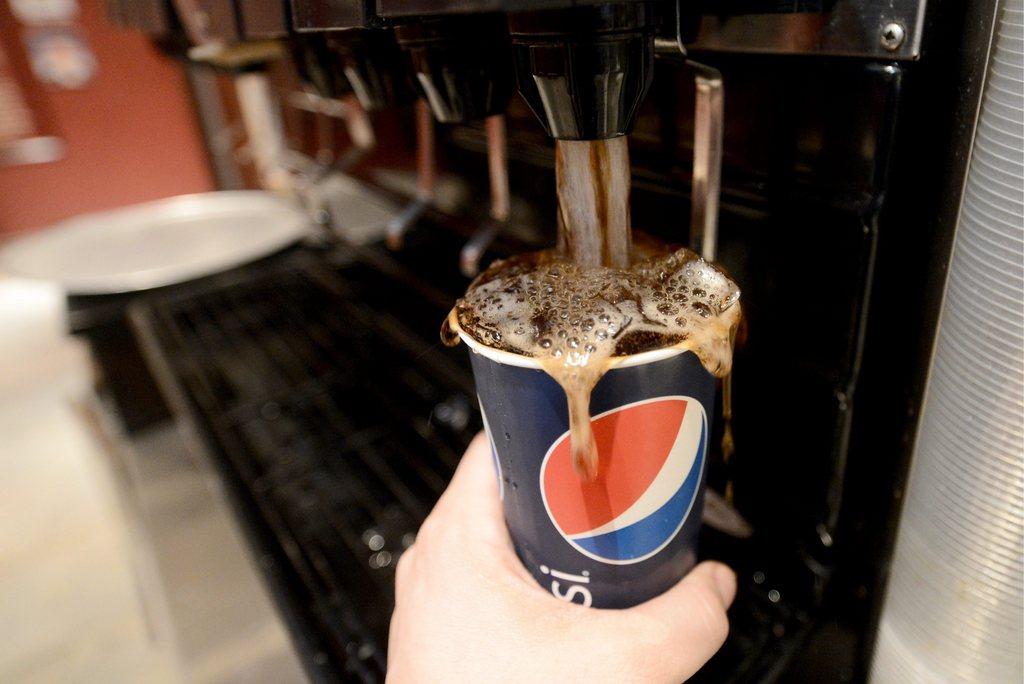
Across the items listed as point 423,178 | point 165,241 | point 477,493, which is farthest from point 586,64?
point 165,241

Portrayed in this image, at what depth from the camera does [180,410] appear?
857mm

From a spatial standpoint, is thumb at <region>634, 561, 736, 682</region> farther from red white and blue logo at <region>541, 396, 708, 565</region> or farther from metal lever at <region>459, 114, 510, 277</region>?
metal lever at <region>459, 114, 510, 277</region>

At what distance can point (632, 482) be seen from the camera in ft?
1.21

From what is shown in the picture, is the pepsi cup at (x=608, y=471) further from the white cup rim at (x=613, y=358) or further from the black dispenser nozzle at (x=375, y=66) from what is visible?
the black dispenser nozzle at (x=375, y=66)

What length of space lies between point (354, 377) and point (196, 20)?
457 millimetres

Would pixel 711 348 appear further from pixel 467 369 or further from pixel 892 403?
pixel 467 369

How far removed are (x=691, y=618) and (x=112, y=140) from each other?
340cm

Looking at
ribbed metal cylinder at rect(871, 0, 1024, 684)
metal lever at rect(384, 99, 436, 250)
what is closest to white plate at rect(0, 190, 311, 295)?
metal lever at rect(384, 99, 436, 250)

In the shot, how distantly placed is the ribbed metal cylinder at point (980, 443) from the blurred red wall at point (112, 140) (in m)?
→ 3.17

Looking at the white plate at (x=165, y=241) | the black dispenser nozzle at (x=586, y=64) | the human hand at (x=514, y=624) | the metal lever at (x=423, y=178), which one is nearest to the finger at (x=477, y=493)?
the human hand at (x=514, y=624)

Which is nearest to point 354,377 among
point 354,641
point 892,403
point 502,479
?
point 354,641

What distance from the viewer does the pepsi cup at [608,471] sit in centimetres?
34

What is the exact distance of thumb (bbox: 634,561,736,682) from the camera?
16.1 inches

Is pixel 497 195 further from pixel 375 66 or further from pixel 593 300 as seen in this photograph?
pixel 593 300
